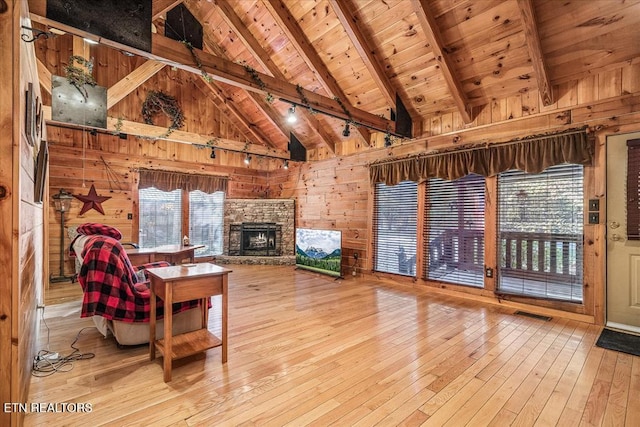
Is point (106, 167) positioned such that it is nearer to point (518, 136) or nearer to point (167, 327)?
point (167, 327)

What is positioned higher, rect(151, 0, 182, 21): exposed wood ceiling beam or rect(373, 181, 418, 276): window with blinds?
rect(151, 0, 182, 21): exposed wood ceiling beam

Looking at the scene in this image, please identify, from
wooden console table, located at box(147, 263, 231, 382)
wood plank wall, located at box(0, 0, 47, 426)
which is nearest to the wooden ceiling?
wood plank wall, located at box(0, 0, 47, 426)

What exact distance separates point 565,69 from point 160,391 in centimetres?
538

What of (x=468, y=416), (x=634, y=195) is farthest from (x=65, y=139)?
(x=634, y=195)

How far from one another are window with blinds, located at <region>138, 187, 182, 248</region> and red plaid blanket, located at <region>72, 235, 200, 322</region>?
423 cm

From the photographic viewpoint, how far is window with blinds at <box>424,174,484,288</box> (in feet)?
14.6

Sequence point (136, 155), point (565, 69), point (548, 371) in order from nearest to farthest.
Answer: point (548, 371) → point (565, 69) → point (136, 155)

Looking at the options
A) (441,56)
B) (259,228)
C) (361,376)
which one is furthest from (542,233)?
(259,228)

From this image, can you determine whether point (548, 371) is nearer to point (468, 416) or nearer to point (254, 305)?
point (468, 416)

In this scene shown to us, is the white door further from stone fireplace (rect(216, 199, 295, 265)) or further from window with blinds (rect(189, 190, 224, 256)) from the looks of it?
window with blinds (rect(189, 190, 224, 256))

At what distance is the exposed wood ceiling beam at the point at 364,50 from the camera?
3.76 m

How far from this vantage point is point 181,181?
6.89 m

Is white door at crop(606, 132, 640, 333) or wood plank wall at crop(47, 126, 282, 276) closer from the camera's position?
white door at crop(606, 132, 640, 333)

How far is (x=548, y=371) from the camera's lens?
2.42 metres
